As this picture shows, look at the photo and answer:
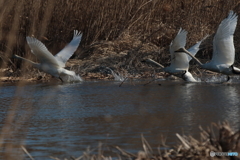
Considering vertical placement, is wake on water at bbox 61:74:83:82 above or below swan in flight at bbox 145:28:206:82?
below

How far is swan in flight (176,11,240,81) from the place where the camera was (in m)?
10.6

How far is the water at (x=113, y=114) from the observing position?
217 inches

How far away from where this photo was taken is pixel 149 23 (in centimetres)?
1555

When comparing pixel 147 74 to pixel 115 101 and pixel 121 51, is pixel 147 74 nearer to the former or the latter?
pixel 121 51

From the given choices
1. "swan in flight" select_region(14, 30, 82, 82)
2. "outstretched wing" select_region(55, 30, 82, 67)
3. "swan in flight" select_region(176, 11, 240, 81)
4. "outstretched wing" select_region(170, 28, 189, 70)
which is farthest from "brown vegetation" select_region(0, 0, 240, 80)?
"swan in flight" select_region(176, 11, 240, 81)

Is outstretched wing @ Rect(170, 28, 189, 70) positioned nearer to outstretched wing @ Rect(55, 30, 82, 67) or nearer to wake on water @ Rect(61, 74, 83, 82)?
wake on water @ Rect(61, 74, 83, 82)

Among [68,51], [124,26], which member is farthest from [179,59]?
[124,26]

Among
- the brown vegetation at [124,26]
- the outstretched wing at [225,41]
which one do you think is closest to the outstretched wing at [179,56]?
the outstretched wing at [225,41]

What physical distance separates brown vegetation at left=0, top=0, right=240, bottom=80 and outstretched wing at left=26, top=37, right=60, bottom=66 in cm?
155

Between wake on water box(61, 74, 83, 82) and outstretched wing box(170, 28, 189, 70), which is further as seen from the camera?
wake on water box(61, 74, 83, 82)

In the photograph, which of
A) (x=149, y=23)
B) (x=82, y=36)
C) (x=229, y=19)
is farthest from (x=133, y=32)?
(x=229, y=19)

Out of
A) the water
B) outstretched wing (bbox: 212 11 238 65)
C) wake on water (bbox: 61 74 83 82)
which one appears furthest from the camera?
wake on water (bbox: 61 74 83 82)

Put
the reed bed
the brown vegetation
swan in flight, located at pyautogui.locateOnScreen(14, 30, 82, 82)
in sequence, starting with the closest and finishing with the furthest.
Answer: swan in flight, located at pyautogui.locateOnScreen(14, 30, 82, 82) < the reed bed < the brown vegetation

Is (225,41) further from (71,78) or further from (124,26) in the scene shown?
(124,26)
